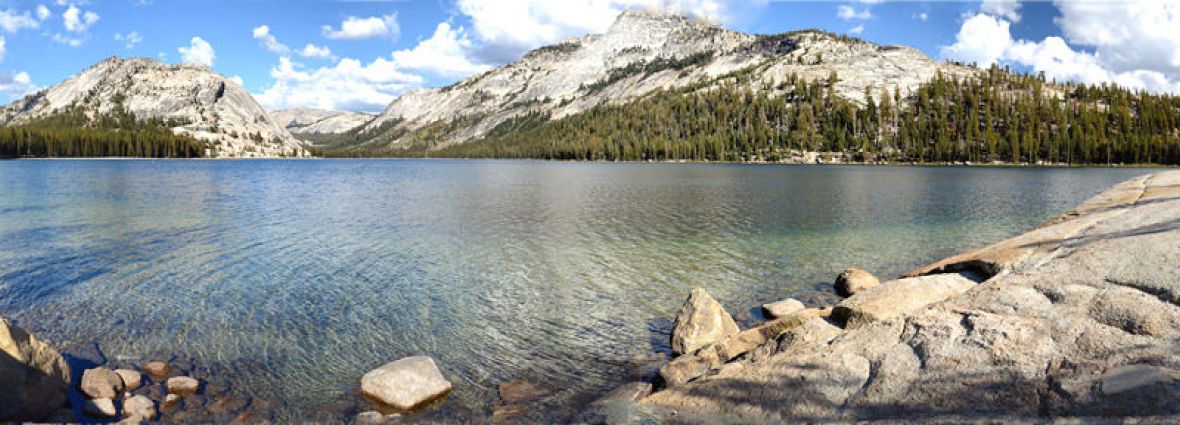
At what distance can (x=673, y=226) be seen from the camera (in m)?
40.8

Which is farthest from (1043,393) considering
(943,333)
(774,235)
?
(774,235)

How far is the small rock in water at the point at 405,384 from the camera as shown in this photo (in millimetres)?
12432

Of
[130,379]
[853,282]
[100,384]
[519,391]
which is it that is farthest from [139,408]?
[853,282]

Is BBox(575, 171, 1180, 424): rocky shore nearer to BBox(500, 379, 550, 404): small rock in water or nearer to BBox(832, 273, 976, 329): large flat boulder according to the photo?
BBox(832, 273, 976, 329): large flat boulder

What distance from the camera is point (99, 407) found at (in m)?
11.8

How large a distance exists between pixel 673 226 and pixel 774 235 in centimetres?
735

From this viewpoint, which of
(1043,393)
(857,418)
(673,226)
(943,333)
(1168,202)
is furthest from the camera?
(673,226)

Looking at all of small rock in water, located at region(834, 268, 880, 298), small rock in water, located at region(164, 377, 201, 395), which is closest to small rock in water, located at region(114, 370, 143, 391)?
small rock in water, located at region(164, 377, 201, 395)

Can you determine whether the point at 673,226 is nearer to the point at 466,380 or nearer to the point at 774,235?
the point at 774,235

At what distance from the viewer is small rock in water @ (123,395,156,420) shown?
38.5 feet

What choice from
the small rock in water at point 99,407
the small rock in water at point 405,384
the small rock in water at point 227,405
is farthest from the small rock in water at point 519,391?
the small rock in water at point 99,407

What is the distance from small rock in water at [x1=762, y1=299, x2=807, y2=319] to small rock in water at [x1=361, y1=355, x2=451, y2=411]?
10.9 m

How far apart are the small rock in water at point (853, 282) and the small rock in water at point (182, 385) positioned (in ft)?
68.9

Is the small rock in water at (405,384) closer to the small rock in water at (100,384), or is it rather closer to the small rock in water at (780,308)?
the small rock in water at (100,384)
